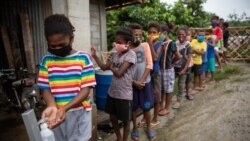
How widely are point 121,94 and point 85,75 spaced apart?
1.30 meters

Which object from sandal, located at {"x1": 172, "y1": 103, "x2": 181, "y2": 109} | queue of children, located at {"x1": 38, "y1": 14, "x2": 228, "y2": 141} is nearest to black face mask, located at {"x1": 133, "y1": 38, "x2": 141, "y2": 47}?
queue of children, located at {"x1": 38, "y1": 14, "x2": 228, "y2": 141}

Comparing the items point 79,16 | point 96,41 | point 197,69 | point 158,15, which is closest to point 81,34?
point 79,16

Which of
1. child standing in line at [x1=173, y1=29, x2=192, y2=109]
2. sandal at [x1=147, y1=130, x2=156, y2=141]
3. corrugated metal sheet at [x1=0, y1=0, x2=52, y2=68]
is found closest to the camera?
sandal at [x1=147, y1=130, x2=156, y2=141]

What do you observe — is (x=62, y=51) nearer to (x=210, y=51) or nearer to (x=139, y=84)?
(x=139, y=84)

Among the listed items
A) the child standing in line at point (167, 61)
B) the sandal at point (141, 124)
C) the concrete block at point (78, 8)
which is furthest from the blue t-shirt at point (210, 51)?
the concrete block at point (78, 8)

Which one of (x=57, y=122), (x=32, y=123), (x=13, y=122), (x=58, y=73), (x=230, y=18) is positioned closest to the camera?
(x=32, y=123)

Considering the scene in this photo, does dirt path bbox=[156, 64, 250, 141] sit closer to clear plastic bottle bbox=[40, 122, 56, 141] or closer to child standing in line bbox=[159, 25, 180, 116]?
Result: child standing in line bbox=[159, 25, 180, 116]

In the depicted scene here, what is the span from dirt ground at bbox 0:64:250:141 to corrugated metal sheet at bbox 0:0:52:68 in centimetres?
121

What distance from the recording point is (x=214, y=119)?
14.5ft

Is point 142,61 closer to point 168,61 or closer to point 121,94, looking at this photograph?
point 121,94

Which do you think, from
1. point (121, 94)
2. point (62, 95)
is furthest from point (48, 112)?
point (121, 94)

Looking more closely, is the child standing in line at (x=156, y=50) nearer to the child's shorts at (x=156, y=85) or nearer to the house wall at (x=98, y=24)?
the child's shorts at (x=156, y=85)

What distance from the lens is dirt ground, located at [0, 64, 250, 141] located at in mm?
3965

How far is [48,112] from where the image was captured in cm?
180
